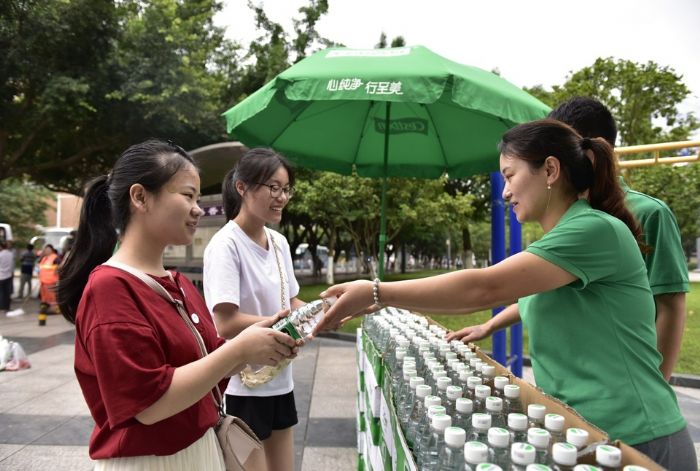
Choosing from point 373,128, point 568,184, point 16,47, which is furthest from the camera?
point 16,47

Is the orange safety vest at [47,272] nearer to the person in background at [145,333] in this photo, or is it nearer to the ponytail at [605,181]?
the person in background at [145,333]

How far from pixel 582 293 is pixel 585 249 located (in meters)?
0.15

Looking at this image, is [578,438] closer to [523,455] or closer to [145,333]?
[523,455]

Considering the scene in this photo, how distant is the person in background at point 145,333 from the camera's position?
1.25 meters

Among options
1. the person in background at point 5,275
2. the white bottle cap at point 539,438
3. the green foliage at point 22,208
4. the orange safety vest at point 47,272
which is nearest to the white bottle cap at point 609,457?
the white bottle cap at point 539,438

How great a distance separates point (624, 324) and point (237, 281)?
1.49 meters

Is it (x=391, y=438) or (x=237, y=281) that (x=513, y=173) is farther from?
(x=237, y=281)

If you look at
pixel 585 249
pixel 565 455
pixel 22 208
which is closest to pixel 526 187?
pixel 585 249

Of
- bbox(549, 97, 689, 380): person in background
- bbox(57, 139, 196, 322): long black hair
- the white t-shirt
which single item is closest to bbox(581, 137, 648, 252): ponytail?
A: bbox(549, 97, 689, 380): person in background

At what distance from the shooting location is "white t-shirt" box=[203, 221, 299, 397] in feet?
7.01

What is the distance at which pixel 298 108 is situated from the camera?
14.0 feet

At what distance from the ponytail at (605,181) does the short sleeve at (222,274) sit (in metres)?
1.45

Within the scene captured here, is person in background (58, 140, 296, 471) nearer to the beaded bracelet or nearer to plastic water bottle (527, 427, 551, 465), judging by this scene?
the beaded bracelet

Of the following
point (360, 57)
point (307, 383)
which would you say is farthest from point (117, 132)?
point (360, 57)
